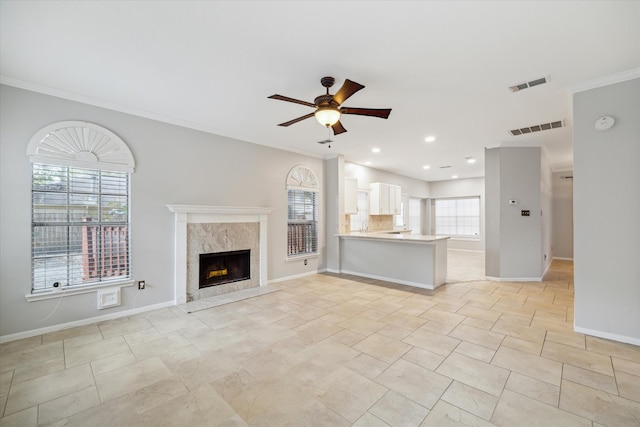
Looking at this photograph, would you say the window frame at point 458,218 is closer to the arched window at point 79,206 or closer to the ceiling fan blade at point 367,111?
the ceiling fan blade at point 367,111

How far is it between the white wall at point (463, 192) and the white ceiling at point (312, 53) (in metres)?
6.15

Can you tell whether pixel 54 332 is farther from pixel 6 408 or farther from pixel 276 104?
pixel 276 104

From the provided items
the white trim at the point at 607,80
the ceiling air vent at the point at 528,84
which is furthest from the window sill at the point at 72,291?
the white trim at the point at 607,80

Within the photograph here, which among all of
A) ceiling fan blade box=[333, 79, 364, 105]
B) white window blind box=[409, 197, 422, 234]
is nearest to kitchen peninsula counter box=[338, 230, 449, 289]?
ceiling fan blade box=[333, 79, 364, 105]

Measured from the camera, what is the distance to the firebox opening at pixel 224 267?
4.59 m

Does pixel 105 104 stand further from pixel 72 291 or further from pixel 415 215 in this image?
pixel 415 215

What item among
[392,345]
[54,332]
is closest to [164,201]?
[54,332]

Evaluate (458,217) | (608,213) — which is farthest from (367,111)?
(458,217)

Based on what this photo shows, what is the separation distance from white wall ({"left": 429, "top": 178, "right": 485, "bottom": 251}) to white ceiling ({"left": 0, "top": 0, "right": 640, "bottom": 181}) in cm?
615

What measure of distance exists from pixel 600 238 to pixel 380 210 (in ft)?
16.4

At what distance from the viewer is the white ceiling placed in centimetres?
199

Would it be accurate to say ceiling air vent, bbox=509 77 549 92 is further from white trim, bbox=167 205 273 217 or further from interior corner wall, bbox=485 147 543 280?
white trim, bbox=167 205 273 217

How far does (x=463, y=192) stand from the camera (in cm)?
1011

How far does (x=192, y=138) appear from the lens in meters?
4.41
